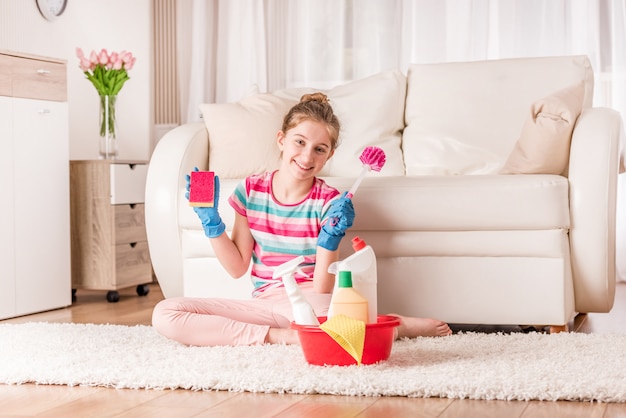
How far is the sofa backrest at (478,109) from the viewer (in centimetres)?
309

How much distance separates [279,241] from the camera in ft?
7.63

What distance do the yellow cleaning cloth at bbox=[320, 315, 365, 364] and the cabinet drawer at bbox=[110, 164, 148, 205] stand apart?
195cm

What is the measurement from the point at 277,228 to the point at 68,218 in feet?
4.36

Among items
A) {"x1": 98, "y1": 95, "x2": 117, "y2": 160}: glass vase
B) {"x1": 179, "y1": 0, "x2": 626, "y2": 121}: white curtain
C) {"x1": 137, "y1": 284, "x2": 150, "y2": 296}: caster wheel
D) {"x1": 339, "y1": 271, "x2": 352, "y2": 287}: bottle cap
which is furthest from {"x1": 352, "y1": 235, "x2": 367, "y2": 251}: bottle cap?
{"x1": 179, "y1": 0, "x2": 626, "y2": 121}: white curtain

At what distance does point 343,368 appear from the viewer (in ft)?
6.00

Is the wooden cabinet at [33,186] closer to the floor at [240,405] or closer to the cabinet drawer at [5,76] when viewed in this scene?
the cabinet drawer at [5,76]

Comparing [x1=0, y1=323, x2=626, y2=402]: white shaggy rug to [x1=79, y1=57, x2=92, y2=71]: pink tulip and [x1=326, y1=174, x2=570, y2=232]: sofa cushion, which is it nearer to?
[x1=326, y1=174, x2=570, y2=232]: sofa cushion

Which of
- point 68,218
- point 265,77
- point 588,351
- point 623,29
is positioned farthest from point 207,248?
point 623,29

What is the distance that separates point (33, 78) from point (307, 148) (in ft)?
4.62

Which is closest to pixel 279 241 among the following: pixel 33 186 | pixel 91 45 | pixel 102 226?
pixel 33 186

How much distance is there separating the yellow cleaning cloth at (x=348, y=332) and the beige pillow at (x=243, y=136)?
1.33m

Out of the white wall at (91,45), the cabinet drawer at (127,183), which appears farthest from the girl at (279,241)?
the white wall at (91,45)

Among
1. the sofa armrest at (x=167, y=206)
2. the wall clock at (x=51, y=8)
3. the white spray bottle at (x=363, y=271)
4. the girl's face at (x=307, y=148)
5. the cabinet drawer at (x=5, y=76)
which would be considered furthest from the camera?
the wall clock at (x=51, y=8)

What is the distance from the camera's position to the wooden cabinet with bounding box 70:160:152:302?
3514mm
